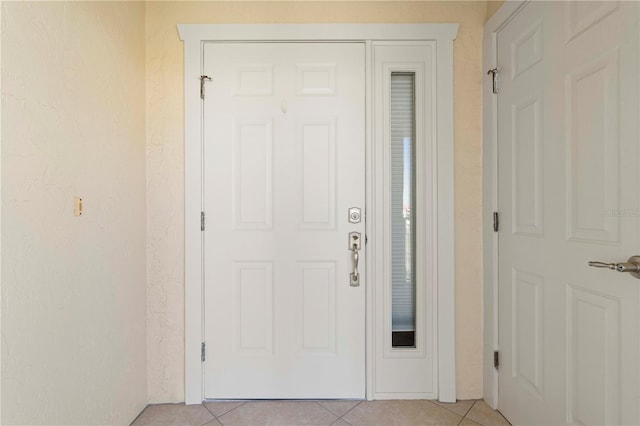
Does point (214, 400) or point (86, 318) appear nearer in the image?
point (86, 318)

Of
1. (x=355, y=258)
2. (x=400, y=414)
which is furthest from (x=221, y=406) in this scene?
(x=355, y=258)

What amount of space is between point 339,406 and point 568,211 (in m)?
1.51

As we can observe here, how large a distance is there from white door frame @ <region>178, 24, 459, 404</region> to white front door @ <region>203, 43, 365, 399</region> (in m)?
0.05

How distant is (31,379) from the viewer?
1.06 meters

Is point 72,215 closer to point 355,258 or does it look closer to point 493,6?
point 355,258

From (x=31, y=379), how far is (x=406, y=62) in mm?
2238

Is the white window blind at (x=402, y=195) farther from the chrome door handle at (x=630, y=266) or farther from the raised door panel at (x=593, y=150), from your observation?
the chrome door handle at (x=630, y=266)

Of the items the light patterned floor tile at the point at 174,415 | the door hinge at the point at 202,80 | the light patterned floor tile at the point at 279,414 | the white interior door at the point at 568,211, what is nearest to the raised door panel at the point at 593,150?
the white interior door at the point at 568,211

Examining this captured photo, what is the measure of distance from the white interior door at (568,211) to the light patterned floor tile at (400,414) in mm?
351

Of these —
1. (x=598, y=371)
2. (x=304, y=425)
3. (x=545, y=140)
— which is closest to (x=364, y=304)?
(x=304, y=425)

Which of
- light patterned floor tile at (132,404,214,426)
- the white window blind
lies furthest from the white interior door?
light patterned floor tile at (132,404,214,426)

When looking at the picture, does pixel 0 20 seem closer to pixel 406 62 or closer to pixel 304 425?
pixel 406 62

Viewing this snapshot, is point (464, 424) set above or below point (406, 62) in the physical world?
below

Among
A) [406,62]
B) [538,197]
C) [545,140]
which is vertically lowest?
[538,197]
